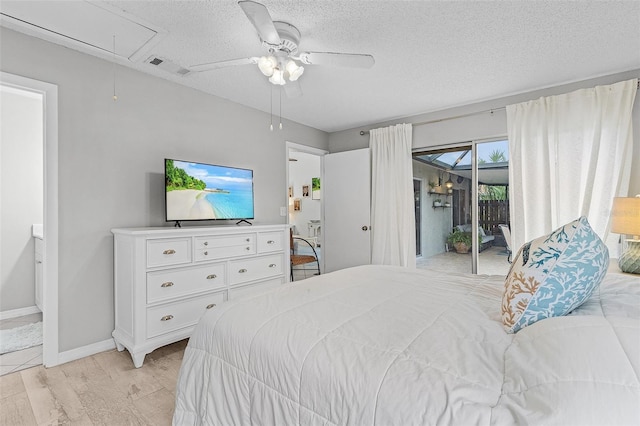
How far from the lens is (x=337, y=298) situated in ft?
4.84

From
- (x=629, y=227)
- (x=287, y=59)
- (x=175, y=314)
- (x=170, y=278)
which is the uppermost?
(x=287, y=59)

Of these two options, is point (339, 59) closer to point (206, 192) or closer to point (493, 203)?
point (206, 192)

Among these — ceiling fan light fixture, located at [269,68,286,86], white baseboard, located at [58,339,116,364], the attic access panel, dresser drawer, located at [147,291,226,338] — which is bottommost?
white baseboard, located at [58,339,116,364]

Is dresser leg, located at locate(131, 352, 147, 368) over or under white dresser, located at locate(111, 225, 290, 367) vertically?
under

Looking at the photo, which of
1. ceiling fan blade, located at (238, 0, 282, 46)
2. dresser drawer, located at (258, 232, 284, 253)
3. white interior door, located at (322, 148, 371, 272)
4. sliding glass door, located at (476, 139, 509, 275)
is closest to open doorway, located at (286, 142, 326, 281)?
white interior door, located at (322, 148, 371, 272)

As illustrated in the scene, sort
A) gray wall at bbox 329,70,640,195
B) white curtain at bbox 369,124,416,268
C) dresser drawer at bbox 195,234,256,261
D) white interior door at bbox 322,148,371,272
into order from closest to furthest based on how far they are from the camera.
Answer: dresser drawer at bbox 195,234,256,261 < gray wall at bbox 329,70,640,195 < white curtain at bbox 369,124,416,268 < white interior door at bbox 322,148,371,272

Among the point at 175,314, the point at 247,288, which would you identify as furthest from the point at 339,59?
the point at 175,314

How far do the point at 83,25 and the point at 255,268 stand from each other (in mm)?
2301

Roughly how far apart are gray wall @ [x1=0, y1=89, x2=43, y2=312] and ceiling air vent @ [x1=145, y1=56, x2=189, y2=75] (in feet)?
6.66

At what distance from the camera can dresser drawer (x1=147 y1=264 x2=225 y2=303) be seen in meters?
2.32

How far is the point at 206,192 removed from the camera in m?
3.00

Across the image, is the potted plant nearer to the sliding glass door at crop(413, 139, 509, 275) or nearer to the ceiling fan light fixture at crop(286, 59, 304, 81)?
the sliding glass door at crop(413, 139, 509, 275)

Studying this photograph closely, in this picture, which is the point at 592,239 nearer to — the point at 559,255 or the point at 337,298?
the point at 559,255

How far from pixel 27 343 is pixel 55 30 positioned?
2.58m
